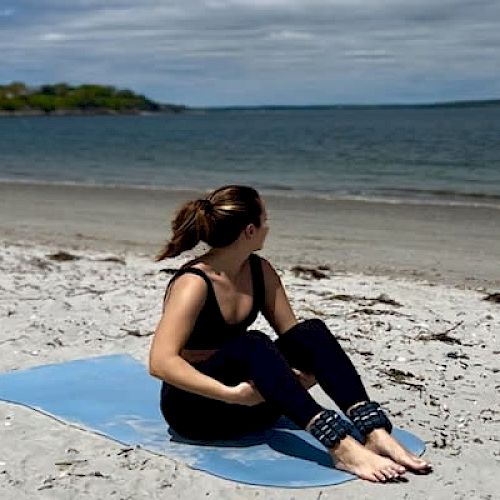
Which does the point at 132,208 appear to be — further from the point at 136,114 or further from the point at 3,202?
the point at 136,114

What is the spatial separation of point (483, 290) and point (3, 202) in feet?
38.7

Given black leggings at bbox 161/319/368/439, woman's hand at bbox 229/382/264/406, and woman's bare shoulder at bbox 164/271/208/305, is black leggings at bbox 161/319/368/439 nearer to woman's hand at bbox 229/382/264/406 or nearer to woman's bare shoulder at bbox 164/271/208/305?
woman's hand at bbox 229/382/264/406

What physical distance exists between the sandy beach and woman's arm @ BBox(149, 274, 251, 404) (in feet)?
1.15

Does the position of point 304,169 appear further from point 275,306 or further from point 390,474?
point 390,474

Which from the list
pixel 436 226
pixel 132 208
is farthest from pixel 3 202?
pixel 436 226

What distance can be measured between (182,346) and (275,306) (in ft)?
1.88

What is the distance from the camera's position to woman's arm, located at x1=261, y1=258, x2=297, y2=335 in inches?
174

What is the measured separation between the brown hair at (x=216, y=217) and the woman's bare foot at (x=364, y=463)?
974 mm

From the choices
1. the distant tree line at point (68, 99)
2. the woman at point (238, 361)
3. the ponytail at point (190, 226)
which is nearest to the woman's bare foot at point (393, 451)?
the woman at point (238, 361)

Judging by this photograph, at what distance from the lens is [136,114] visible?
181m

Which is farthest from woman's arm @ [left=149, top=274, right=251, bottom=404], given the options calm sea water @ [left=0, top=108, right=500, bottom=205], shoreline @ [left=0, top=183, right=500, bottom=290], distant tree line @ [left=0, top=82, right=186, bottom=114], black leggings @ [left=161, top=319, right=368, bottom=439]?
distant tree line @ [left=0, top=82, right=186, bottom=114]

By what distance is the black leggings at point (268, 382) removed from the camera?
3926 mm

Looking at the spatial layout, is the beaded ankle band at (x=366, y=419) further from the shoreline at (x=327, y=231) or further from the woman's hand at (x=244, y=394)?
the shoreline at (x=327, y=231)

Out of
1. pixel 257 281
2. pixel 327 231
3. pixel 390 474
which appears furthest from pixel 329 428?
pixel 327 231
